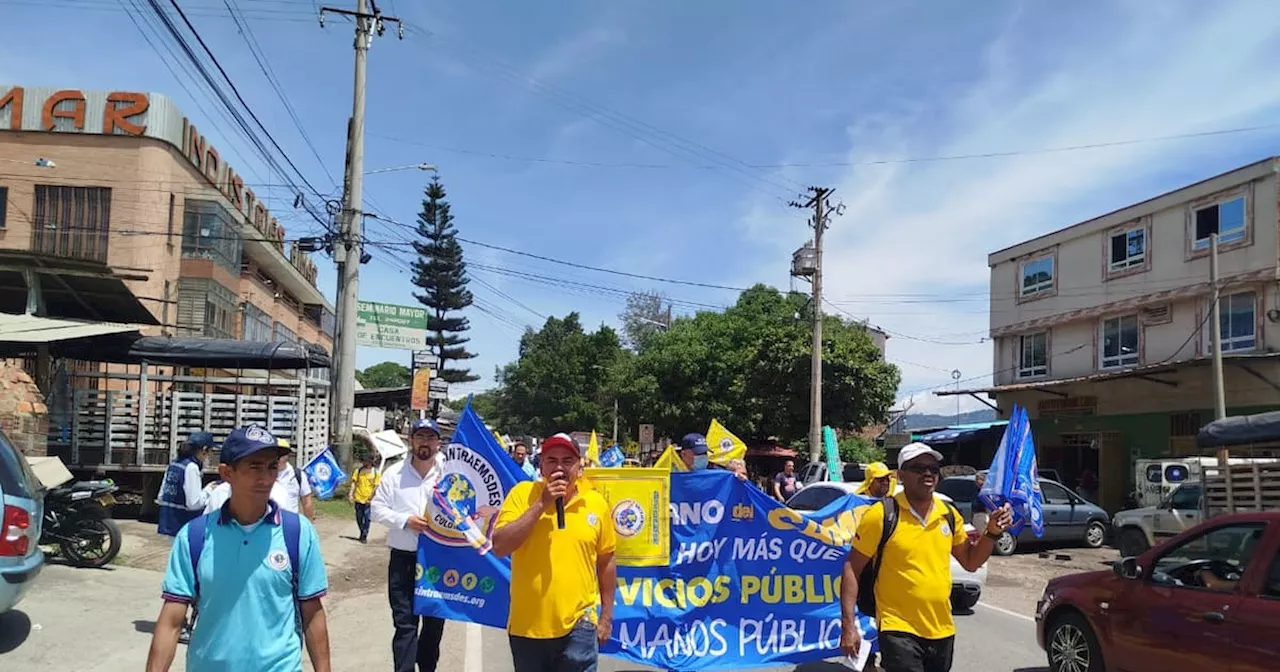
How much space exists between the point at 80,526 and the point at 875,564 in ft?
31.5

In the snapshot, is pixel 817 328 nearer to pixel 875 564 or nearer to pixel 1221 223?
pixel 1221 223

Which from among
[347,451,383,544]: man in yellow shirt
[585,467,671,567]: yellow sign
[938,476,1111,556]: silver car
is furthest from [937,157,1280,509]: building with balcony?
[585,467,671,567]: yellow sign

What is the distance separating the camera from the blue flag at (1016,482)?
5.07 metres

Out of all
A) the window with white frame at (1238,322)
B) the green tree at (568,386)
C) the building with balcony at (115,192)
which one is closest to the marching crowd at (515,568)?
the window with white frame at (1238,322)

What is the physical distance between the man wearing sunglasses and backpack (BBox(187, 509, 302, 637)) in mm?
2724

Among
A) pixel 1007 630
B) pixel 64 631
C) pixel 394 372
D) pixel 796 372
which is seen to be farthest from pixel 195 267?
pixel 394 372

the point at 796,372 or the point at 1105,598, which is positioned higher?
the point at 796,372

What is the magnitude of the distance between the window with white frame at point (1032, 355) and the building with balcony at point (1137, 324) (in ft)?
0.17

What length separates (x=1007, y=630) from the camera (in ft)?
32.4

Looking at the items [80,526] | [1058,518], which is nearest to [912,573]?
[80,526]

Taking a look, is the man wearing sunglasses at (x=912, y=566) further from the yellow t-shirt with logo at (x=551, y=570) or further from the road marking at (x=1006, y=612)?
the road marking at (x=1006, y=612)

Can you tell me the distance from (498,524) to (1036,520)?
3147 millimetres

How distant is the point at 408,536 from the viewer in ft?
20.1

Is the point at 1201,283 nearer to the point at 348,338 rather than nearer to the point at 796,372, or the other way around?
the point at 796,372
